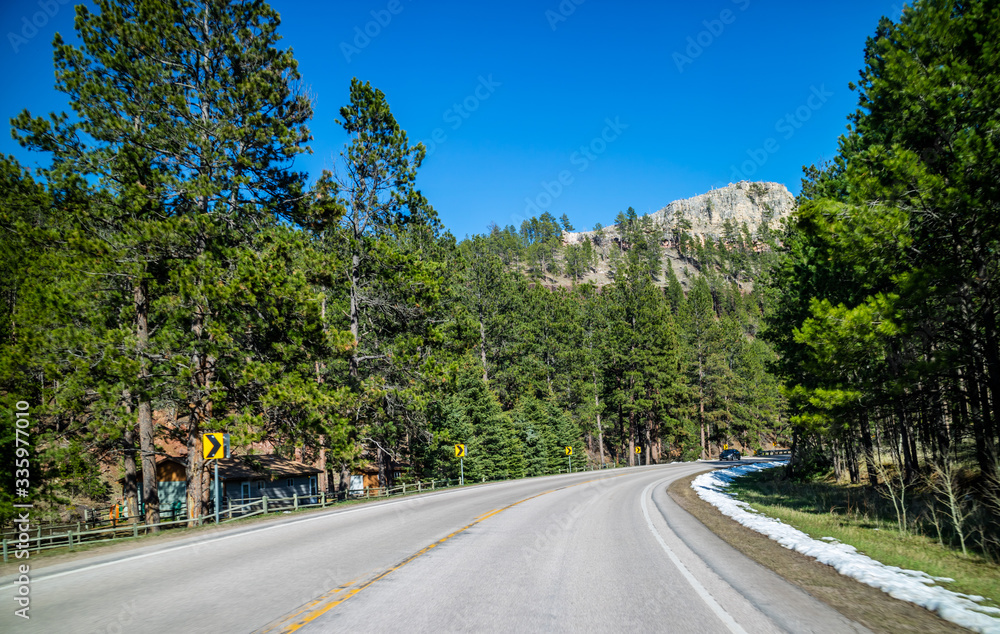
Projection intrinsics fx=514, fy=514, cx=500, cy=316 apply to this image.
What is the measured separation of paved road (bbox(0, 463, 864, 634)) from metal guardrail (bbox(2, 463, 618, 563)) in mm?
2398

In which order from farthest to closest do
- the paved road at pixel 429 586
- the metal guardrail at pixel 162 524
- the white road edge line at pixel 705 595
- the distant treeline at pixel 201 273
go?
the distant treeline at pixel 201 273 < the metal guardrail at pixel 162 524 < the paved road at pixel 429 586 < the white road edge line at pixel 705 595

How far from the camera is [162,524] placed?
1232 cm

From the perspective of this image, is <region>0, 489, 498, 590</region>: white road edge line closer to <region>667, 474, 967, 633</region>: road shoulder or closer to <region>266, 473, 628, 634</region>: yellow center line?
<region>266, 473, 628, 634</region>: yellow center line

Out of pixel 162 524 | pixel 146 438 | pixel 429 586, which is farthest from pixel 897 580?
pixel 146 438

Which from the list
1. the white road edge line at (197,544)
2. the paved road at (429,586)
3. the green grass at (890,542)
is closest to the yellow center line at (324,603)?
the paved road at (429,586)

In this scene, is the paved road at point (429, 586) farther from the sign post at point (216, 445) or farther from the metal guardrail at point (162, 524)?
the sign post at point (216, 445)

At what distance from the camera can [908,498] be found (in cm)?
1603

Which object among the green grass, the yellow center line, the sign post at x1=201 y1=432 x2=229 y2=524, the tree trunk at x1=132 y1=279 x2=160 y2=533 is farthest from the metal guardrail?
the green grass

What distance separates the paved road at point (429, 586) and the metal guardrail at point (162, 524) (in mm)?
2398

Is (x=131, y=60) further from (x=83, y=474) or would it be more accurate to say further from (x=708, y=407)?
(x=708, y=407)

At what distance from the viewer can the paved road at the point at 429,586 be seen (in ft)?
15.6

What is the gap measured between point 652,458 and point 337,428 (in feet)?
160

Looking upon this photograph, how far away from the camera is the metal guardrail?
1046 centimetres

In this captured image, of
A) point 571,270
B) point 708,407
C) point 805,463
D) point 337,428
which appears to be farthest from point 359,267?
point 571,270
